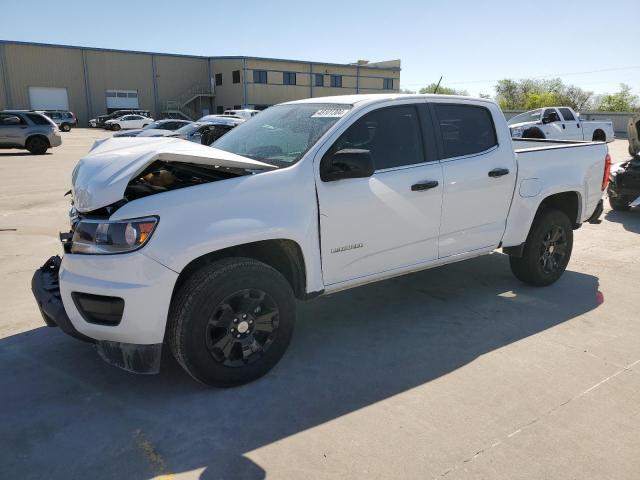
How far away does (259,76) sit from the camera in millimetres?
53281

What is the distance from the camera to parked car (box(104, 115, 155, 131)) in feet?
138

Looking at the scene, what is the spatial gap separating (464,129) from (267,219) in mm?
2162

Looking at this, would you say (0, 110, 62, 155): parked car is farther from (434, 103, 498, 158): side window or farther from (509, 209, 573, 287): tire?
(509, 209, 573, 287): tire

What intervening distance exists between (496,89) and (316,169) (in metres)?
87.8

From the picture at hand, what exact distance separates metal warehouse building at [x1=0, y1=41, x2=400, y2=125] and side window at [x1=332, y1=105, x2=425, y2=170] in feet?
164

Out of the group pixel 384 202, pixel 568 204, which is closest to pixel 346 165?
pixel 384 202

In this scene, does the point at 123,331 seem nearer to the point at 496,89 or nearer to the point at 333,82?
the point at 333,82

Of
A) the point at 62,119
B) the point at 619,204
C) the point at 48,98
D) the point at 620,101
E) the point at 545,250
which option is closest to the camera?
the point at 545,250

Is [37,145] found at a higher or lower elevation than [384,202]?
lower

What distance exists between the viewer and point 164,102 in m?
54.3

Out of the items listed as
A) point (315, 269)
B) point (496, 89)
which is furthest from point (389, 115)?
point (496, 89)

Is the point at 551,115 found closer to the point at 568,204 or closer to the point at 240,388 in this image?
the point at 568,204

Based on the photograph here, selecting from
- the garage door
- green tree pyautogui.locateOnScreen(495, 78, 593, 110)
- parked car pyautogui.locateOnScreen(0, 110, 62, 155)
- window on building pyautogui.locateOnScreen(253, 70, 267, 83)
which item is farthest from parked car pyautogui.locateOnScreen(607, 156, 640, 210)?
green tree pyautogui.locateOnScreen(495, 78, 593, 110)

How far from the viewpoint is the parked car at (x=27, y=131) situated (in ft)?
62.9
